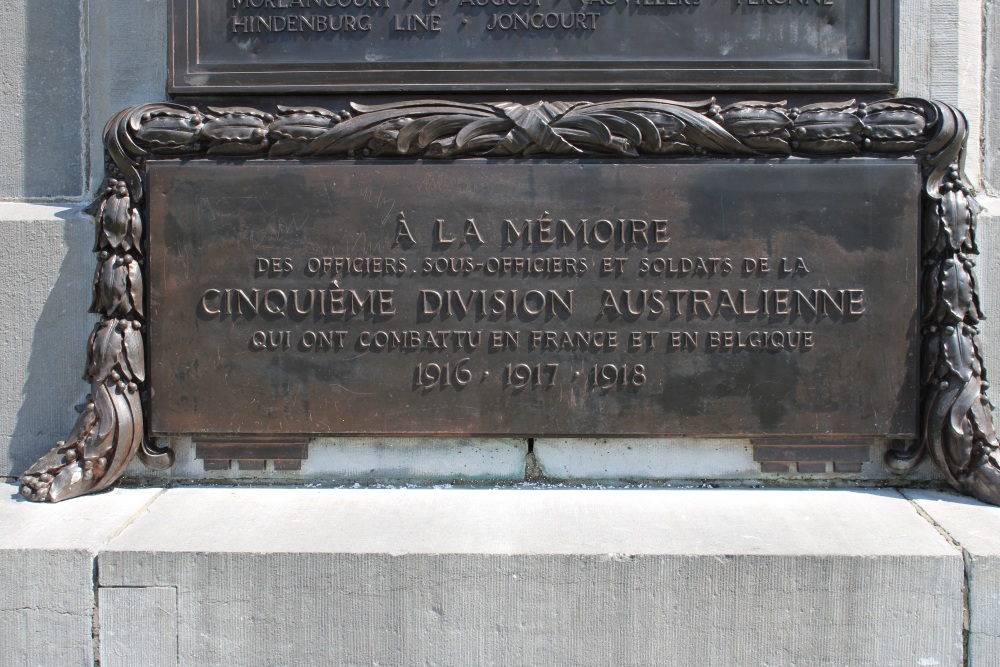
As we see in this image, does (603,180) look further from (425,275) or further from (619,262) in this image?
(425,275)

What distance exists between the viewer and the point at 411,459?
3.20 metres

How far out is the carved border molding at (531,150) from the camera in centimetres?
303

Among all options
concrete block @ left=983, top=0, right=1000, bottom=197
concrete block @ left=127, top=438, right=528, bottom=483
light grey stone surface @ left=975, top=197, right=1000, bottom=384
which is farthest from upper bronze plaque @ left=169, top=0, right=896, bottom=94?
concrete block @ left=127, top=438, right=528, bottom=483

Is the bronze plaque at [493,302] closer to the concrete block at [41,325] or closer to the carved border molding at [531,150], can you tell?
the carved border molding at [531,150]

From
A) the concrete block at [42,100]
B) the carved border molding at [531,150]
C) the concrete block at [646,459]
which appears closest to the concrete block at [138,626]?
the carved border molding at [531,150]

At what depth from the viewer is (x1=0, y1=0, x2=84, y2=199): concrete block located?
3.24 m

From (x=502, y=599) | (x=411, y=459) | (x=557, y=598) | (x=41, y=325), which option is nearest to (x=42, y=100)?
(x=41, y=325)

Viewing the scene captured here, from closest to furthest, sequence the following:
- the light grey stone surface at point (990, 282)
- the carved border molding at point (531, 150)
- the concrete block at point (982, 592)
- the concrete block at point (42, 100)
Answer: the concrete block at point (982, 592), the carved border molding at point (531, 150), the light grey stone surface at point (990, 282), the concrete block at point (42, 100)

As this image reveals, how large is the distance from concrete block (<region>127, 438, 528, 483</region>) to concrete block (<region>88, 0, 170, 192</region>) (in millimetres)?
1514

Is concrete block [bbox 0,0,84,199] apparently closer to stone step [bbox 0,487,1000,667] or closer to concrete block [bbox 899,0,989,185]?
stone step [bbox 0,487,1000,667]

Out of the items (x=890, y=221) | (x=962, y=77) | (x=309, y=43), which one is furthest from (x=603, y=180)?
(x=962, y=77)

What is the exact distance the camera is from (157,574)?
8.59 ft

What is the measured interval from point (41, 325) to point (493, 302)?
2.02 m

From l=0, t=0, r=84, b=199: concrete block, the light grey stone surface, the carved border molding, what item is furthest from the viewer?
l=0, t=0, r=84, b=199: concrete block
